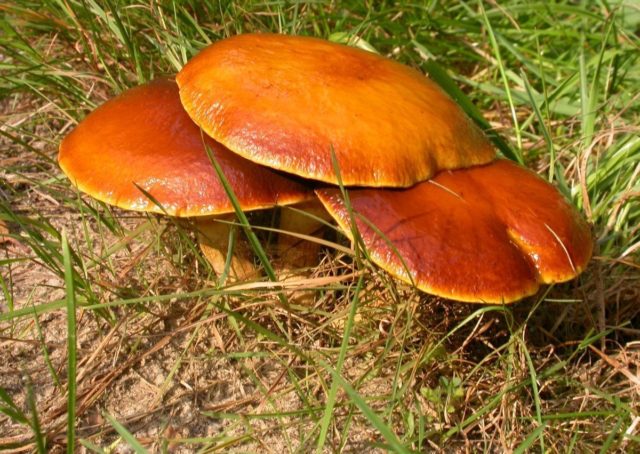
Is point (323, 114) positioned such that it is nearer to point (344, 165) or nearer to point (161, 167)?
point (344, 165)

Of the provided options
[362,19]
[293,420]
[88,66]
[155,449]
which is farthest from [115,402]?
[362,19]

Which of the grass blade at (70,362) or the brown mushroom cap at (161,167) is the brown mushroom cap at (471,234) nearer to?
the brown mushroom cap at (161,167)

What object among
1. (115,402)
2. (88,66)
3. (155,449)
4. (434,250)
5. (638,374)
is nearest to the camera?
(434,250)

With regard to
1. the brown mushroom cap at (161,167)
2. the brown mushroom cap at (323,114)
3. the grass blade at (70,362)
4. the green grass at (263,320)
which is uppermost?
the brown mushroom cap at (323,114)

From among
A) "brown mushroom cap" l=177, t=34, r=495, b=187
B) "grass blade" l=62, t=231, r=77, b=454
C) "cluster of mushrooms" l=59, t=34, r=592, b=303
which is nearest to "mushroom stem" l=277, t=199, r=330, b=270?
"cluster of mushrooms" l=59, t=34, r=592, b=303

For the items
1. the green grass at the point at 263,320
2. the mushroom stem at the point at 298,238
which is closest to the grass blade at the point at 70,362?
the green grass at the point at 263,320

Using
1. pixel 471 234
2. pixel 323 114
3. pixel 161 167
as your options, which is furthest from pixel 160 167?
pixel 471 234

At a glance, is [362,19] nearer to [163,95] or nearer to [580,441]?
[163,95]
